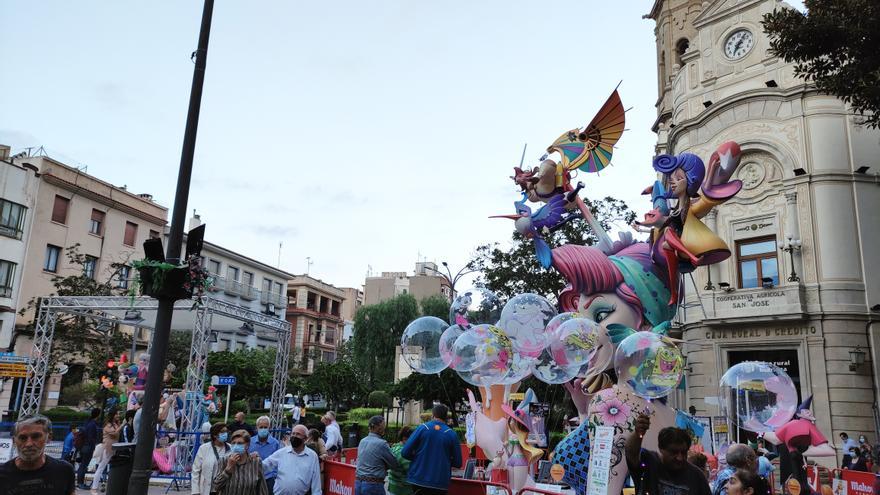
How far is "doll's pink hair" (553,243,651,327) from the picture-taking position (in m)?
14.0

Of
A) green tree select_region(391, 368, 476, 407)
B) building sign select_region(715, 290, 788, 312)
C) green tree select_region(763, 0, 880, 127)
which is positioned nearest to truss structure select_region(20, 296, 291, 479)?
green tree select_region(391, 368, 476, 407)

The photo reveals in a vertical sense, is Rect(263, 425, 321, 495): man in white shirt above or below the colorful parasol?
below

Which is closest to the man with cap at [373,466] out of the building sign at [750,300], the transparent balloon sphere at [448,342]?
the transparent balloon sphere at [448,342]

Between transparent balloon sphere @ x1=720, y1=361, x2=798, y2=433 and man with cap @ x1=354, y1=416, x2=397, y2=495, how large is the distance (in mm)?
6276

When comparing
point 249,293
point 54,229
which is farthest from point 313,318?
point 54,229

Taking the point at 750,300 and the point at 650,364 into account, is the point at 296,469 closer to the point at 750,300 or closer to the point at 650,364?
the point at 650,364

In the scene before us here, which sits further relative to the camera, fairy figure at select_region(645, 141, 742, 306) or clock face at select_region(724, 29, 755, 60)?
clock face at select_region(724, 29, 755, 60)

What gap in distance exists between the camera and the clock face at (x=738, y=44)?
24844 mm

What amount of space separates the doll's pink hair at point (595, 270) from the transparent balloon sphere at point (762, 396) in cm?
329

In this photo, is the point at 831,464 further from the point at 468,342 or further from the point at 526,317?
the point at 468,342

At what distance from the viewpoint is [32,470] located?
4.41 metres

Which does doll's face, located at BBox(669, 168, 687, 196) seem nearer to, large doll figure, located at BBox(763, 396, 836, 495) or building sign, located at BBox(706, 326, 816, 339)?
large doll figure, located at BBox(763, 396, 836, 495)

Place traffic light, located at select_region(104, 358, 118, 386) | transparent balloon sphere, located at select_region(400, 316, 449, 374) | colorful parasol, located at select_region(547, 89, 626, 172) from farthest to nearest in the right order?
1. traffic light, located at select_region(104, 358, 118, 386)
2. colorful parasol, located at select_region(547, 89, 626, 172)
3. transparent balloon sphere, located at select_region(400, 316, 449, 374)

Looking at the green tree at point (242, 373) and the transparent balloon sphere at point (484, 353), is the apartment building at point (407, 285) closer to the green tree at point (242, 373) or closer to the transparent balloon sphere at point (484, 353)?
the green tree at point (242, 373)
